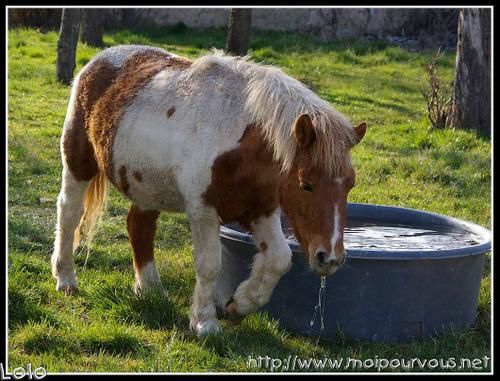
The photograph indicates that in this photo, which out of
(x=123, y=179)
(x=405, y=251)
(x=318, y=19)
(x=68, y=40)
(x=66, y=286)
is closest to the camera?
(x=405, y=251)

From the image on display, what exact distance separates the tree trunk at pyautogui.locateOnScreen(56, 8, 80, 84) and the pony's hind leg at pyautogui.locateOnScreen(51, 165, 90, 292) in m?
7.17

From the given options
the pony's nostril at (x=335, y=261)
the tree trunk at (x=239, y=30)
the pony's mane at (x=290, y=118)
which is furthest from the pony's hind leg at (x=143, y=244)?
the tree trunk at (x=239, y=30)

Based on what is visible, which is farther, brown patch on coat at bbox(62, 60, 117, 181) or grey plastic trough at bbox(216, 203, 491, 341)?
brown patch on coat at bbox(62, 60, 117, 181)

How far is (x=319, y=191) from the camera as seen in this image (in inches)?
166

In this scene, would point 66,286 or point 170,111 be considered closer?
point 170,111

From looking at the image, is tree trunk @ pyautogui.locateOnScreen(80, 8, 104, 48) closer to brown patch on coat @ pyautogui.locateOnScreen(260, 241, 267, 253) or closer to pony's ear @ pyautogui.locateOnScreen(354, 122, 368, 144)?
brown patch on coat @ pyautogui.locateOnScreen(260, 241, 267, 253)

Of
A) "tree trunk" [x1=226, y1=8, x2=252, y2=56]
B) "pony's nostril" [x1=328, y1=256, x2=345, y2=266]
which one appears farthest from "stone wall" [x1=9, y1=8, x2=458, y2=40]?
"pony's nostril" [x1=328, y1=256, x2=345, y2=266]

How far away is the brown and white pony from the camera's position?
4.27 m

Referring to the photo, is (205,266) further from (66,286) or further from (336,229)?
(66,286)

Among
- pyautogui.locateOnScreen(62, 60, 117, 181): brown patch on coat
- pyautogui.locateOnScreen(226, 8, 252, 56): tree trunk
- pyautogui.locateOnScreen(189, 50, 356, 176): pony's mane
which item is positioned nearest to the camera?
pyautogui.locateOnScreen(189, 50, 356, 176): pony's mane

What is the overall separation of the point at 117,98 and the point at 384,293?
212 cm

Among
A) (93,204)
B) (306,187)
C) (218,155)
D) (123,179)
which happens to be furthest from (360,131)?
(93,204)

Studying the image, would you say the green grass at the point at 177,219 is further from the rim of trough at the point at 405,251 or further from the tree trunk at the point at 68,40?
the rim of trough at the point at 405,251
